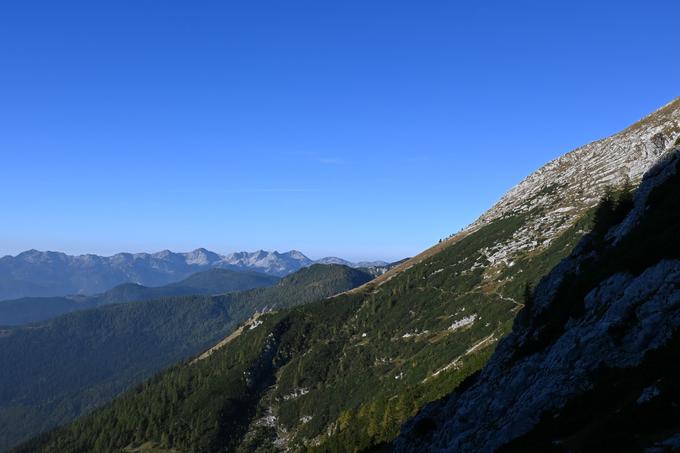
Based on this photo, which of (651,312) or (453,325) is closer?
(651,312)

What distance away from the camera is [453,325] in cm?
18075

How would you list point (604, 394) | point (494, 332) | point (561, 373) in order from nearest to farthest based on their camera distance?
point (604, 394), point (561, 373), point (494, 332)

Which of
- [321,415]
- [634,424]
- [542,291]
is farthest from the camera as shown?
[321,415]

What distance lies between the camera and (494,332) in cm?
13812

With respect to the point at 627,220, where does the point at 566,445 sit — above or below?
below

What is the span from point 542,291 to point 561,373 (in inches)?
1095

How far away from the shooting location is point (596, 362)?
32438 millimetres

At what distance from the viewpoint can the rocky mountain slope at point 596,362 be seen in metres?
22.4

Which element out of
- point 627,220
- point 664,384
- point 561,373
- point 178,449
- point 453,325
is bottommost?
point 178,449

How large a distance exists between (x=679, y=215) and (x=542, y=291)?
76.9ft

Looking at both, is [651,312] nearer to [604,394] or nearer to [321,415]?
[604,394]

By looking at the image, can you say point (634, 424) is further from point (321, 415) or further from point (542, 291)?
point (321, 415)

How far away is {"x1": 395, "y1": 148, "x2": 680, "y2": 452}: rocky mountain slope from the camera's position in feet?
73.4

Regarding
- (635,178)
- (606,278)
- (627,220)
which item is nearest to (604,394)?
(606,278)
